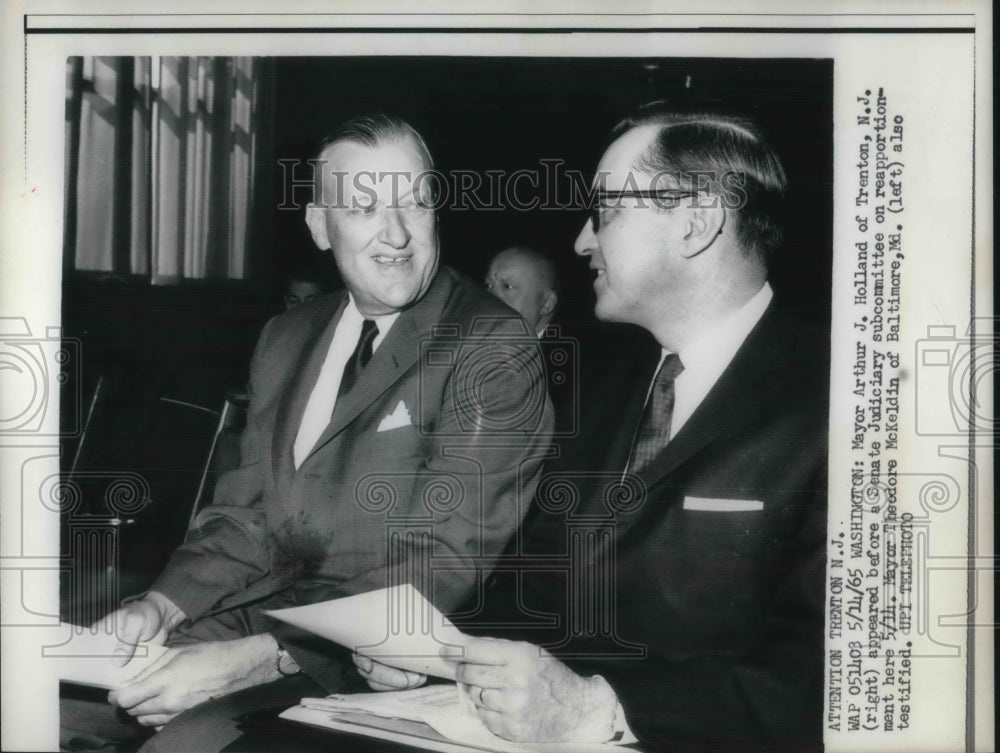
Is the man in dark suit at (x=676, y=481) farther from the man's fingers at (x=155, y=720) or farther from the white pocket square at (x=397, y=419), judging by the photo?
the man's fingers at (x=155, y=720)

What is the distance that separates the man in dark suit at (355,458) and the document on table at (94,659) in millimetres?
36

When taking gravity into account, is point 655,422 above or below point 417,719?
above

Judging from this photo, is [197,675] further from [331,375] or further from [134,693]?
[331,375]

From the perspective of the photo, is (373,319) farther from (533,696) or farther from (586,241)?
(533,696)

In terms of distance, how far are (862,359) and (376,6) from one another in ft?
4.36

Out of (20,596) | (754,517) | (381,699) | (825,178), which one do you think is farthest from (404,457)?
(825,178)

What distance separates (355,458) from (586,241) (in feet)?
2.26

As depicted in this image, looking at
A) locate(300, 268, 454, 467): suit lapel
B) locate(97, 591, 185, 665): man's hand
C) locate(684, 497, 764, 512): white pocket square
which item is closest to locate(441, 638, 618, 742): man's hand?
locate(684, 497, 764, 512): white pocket square

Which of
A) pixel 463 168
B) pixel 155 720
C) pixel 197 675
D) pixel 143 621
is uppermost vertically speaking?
pixel 463 168

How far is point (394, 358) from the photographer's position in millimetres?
2039

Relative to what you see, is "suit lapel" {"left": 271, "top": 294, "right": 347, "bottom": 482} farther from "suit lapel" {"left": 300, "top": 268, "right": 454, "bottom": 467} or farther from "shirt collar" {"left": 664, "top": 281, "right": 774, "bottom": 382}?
"shirt collar" {"left": 664, "top": 281, "right": 774, "bottom": 382}

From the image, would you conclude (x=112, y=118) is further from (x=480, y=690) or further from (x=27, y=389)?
(x=480, y=690)

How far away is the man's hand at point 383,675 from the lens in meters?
2.04

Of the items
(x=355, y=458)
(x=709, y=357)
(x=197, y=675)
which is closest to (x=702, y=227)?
(x=709, y=357)
